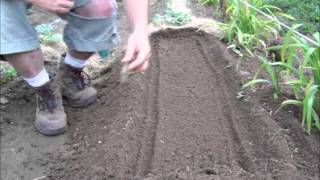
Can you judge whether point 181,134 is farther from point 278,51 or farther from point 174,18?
point 174,18

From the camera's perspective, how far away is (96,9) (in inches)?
103

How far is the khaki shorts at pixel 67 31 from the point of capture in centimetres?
230

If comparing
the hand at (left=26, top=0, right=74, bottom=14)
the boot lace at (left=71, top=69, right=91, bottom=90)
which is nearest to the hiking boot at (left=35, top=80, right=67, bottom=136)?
the boot lace at (left=71, top=69, right=91, bottom=90)

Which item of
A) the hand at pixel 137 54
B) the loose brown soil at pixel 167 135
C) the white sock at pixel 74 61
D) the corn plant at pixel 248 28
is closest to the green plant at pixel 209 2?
the corn plant at pixel 248 28

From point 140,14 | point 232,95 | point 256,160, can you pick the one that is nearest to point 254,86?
point 232,95

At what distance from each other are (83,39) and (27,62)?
341 mm

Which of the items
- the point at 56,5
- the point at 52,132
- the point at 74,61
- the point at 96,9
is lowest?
the point at 52,132

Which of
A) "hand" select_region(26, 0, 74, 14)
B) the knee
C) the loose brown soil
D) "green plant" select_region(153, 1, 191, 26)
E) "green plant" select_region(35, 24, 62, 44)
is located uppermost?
"hand" select_region(26, 0, 74, 14)

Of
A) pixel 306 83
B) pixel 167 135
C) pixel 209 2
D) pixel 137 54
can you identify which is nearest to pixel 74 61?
pixel 167 135

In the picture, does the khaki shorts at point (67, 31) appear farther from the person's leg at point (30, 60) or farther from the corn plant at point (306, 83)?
the corn plant at point (306, 83)

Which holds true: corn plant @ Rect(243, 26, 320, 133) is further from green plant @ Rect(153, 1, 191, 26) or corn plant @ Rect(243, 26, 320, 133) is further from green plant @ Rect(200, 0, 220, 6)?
green plant @ Rect(200, 0, 220, 6)

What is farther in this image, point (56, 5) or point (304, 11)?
point (304, 11)

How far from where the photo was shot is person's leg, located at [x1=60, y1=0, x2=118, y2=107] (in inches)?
103

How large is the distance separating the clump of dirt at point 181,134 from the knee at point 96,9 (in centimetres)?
47
